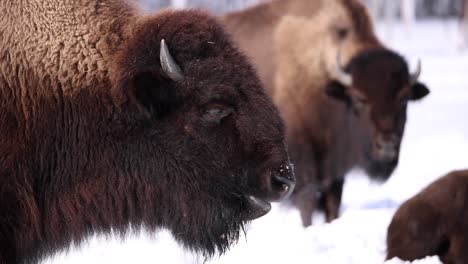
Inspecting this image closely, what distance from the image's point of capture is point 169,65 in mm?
3002

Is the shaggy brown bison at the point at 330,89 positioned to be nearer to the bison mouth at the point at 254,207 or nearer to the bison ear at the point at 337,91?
the bison ear at the point at 337,91

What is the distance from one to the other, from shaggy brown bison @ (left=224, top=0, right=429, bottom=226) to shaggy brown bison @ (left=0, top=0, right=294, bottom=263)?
3201mm

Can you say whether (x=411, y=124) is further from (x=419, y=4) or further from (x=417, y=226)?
(x=419, y=4)

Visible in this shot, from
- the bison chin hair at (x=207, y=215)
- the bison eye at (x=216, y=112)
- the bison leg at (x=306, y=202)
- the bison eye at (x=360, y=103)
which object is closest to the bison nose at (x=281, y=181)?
the bison chin hair at (x=207, y=215)

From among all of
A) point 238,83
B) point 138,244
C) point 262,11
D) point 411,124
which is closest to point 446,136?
point 411,124

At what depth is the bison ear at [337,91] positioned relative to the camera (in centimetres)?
652

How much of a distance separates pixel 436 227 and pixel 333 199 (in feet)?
8.21

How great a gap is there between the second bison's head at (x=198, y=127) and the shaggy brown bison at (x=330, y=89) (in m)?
3.18

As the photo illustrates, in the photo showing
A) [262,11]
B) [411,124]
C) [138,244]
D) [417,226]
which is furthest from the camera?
[411,124]

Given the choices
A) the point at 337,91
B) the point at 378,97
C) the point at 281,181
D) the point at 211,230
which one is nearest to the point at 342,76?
the point at 337,91

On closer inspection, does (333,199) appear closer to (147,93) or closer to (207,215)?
(207,215)

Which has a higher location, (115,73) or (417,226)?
(115,73)

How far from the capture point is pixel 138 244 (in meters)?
4.93

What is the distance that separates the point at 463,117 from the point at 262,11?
5.90m
